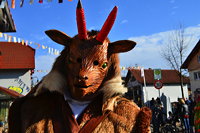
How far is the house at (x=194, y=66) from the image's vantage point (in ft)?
70.4

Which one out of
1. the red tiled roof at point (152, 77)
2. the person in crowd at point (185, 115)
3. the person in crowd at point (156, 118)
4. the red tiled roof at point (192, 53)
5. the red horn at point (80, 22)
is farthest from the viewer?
the red tiled roof at point (152, 77)

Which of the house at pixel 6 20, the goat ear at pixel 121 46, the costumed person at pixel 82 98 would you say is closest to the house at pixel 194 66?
the house at pixel 6 20

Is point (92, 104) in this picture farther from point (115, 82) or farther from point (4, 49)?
point (4, 49)

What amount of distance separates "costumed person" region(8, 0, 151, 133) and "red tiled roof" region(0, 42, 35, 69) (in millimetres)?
19520

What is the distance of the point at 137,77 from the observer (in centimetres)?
3328

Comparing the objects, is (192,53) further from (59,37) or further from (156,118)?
(59,37)

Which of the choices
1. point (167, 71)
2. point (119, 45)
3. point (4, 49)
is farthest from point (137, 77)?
point (119, 45)

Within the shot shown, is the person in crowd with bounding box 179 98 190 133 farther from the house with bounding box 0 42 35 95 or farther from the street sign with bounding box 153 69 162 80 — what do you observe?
the house with bounding box 0 42 35 95

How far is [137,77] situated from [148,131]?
104 feet

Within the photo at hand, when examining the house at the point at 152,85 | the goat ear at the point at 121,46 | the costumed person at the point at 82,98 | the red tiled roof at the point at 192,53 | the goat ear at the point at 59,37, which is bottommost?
the house at the point at 152,85

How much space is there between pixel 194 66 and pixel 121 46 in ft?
70.9

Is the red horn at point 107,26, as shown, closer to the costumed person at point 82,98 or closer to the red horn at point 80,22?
the costumed person at point 82,98

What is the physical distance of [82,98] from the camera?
183 centimetres

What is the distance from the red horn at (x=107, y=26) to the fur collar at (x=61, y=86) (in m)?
0.34
